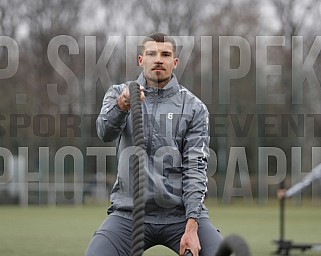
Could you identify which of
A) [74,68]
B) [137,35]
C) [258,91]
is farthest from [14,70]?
[258,91]

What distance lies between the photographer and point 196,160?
481 cm

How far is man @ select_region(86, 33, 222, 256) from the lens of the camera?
468 cm

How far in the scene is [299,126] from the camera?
28.5 m

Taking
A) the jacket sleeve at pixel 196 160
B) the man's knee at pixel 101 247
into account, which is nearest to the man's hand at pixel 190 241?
the jacket sleeve at pixel 196 160

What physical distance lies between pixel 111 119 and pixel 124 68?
24916 millimetres

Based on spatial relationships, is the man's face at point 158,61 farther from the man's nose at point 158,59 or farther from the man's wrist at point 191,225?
the man's wrist at point 191,225

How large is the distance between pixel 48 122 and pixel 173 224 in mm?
24140

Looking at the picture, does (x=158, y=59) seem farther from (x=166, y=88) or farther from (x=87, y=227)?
(x=87, y=227)

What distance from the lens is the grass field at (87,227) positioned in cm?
1338

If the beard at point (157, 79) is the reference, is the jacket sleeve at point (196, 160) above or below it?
below

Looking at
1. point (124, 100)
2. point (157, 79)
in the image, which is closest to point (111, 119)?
point (124, 100)

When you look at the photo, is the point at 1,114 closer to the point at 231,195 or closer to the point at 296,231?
the point at 231,195

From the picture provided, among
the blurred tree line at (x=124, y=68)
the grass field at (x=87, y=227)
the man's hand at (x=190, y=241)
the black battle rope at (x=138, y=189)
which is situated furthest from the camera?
the blurred tree line at (x=124, y=68)

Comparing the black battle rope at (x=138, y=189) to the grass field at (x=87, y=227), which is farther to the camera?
the grass field at (x=87, y=227)
